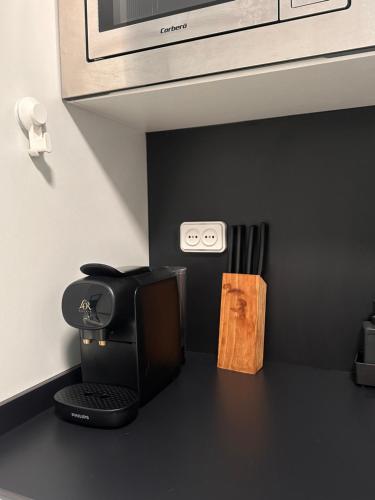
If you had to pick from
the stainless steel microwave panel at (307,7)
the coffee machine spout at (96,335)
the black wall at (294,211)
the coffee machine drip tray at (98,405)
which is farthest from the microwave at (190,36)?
the coffee machine drip tray at (98,405)

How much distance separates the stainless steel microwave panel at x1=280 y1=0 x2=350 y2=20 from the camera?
23.1 inches

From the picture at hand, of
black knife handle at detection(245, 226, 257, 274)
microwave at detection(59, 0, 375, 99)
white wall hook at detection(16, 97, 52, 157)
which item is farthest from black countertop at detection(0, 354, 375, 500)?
microwave at detection(59, 0, 375, 99)

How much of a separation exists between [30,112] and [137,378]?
1.72 ft

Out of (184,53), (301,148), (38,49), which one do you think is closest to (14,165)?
(38,49)

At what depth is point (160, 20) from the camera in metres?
0.70

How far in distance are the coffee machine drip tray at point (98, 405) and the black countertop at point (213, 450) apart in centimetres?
2

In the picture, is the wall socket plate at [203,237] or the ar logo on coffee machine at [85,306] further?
the wall socket plate at [203,237]

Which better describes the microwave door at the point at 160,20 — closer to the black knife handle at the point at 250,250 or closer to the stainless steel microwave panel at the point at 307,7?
the stainless steel microwave panel at the point at 307,7

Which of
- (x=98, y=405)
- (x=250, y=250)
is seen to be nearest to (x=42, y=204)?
(x=98, y=405)

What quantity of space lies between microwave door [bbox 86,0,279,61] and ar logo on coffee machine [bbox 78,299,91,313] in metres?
0.46

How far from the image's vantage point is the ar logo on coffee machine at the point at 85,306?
27.7 inches

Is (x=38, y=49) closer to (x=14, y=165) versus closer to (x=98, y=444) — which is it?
(x=14, y=165)

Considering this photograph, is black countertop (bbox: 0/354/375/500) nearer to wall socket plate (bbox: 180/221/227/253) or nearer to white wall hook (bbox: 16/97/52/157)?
wall socket plate (bbox: 180/221/227/253)

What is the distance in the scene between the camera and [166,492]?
1.76 ft
